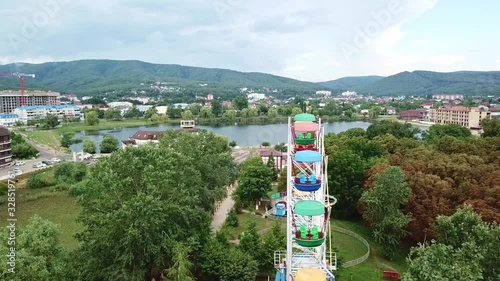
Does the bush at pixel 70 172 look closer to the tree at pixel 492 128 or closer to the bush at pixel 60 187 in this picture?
the bush at pixel 60 187

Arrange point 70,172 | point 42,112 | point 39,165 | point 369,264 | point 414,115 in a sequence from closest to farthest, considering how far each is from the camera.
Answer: point 369,264
point 70,172
point 39,165
point 42,112
point 414,115

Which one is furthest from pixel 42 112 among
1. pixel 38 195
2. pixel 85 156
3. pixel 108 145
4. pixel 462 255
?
pixel 462 255

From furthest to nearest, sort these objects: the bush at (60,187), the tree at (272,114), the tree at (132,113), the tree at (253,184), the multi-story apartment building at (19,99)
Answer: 1. the multi-story apartment building at (19,99)
2. the tree at (132,113)
3. the tree at (272,114)
4. the bush at (60,187)
5. the tree at (253,184)

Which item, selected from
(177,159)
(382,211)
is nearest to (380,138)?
(382,211)

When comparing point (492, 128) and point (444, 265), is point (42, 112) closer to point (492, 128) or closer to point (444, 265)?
point (492, 128)

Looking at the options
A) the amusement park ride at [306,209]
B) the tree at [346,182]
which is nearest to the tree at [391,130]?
the tree at [346,182]

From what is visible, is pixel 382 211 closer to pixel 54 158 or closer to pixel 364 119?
pixel 54 158

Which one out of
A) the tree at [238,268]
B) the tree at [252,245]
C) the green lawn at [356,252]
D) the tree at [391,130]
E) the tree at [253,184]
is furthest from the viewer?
the tree at [391,130]
